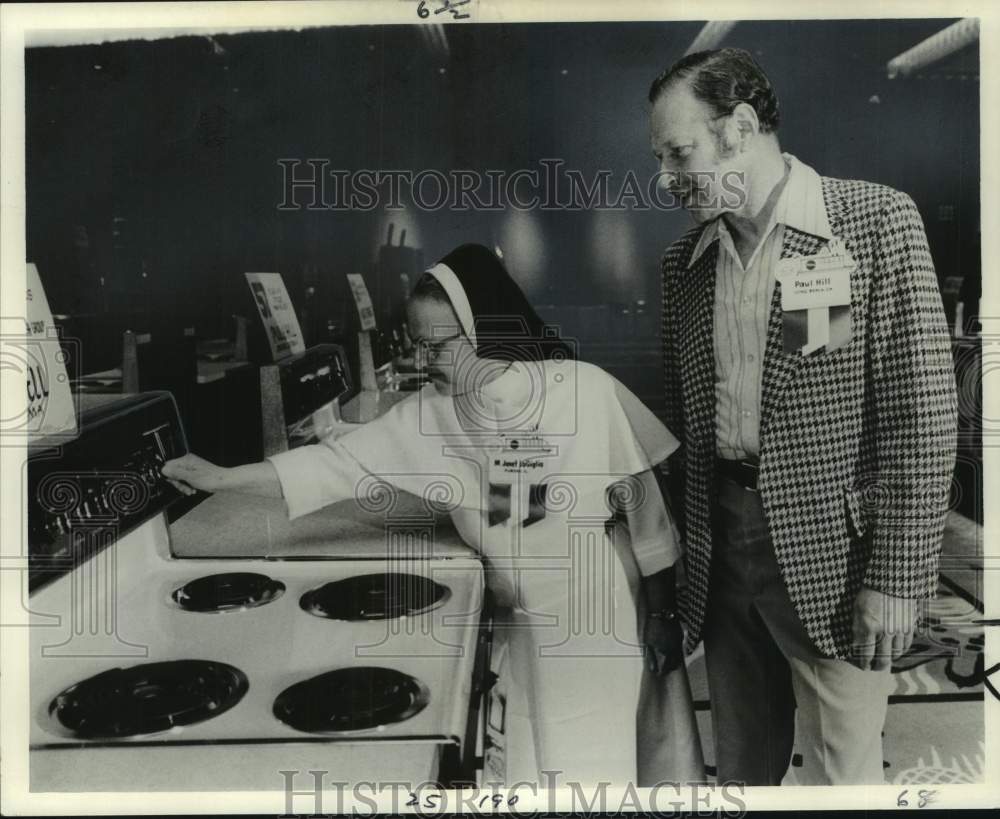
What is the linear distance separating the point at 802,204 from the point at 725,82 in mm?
293

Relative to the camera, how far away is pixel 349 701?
1408mm

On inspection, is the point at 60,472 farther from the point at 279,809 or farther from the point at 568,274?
the point at 568,274

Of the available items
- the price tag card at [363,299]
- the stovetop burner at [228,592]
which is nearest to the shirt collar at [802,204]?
the price tag card at [363,299]

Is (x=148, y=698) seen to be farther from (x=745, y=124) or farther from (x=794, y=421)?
(x=745, y=124)

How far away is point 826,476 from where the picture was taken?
174cm

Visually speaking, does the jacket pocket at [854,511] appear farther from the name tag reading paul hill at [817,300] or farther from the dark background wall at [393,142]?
the dark background wall at [393,142]

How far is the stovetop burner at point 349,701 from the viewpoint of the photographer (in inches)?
54.7

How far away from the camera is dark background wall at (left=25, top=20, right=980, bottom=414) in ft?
6.16

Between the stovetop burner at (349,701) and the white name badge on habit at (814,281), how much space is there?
3.26ft

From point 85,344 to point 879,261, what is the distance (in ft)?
5.23

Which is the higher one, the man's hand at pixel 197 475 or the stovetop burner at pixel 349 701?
the man's hand at pixel 197 475

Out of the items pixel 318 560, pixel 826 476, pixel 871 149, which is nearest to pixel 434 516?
pixel 318 560

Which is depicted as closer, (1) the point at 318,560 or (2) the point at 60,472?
(2) the point at 60,472

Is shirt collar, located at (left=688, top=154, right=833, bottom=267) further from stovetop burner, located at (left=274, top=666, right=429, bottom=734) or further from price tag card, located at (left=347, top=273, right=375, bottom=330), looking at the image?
stovetop burner, located at (left=274, top=666, right=429, bottom=734)
